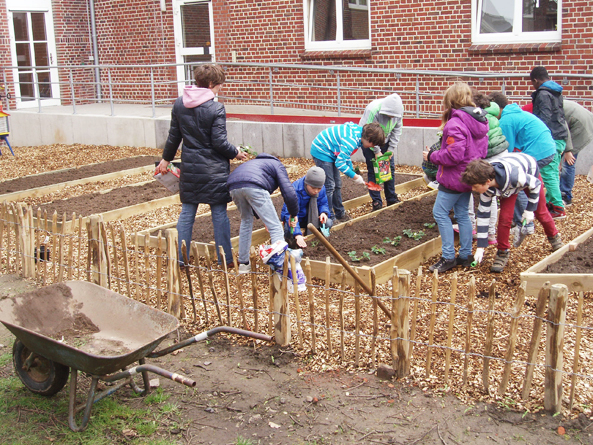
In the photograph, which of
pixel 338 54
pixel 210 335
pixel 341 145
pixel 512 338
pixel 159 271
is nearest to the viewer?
pixel 512 338

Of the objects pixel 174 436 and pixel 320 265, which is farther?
pixel 320 265

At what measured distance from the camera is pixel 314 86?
12.0m

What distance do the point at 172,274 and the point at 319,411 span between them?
1734mm

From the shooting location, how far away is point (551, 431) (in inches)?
137

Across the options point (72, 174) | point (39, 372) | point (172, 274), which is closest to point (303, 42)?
point (72, 174)

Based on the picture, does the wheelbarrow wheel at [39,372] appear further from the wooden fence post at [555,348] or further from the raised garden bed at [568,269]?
the raised garden bed at [568,269]

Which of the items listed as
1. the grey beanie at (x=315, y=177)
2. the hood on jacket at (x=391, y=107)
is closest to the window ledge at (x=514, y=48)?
the hood on jacket at (x=391, y=107)

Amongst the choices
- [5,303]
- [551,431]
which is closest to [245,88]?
[5,303]

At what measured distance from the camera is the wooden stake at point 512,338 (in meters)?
3.60

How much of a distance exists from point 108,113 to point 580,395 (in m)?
12.8

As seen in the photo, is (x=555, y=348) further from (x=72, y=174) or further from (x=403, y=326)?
(x=72, y=174)

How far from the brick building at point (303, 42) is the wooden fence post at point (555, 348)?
22.2 feet

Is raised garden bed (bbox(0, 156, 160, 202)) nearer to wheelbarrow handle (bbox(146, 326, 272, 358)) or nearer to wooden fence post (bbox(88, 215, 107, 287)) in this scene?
wooden fence post (bbox(88, 215, 107, 287))

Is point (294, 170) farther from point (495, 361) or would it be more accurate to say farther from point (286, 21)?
point (495, 361)
